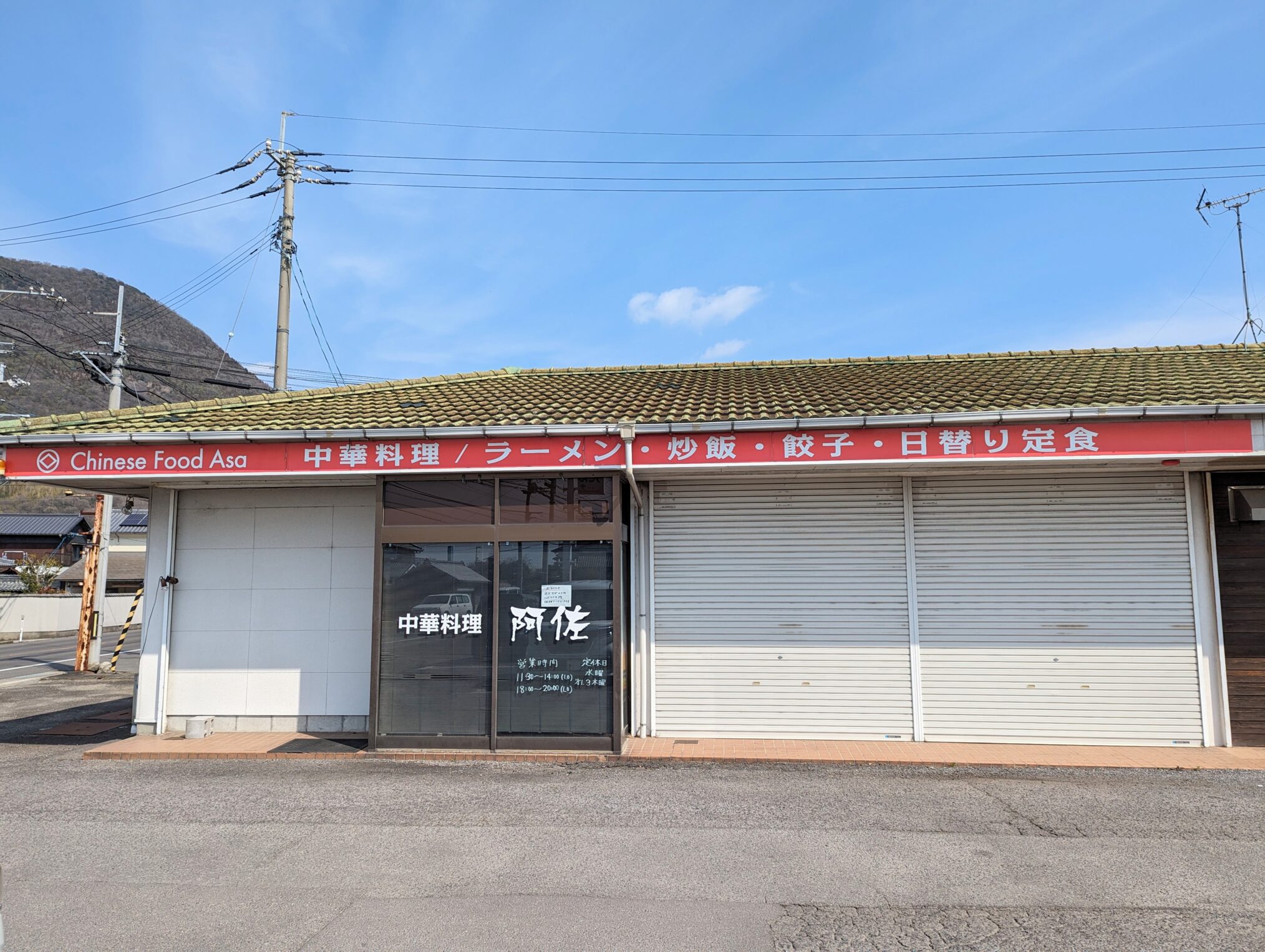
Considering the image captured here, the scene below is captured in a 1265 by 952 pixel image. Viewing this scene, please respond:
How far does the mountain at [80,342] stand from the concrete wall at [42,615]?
12.8 m

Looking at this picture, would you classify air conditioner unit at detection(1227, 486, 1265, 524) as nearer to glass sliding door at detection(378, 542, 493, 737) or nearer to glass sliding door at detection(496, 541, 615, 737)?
glass sliding door at detection(496, 541, 615, 737)

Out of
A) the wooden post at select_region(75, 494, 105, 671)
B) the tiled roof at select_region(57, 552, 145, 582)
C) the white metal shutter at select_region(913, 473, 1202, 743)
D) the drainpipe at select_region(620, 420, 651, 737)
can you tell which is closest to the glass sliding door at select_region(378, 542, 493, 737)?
the drainpipe at select_region(620, 420, 651, 737)

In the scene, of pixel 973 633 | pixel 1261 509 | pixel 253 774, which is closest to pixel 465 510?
pixel 253 774

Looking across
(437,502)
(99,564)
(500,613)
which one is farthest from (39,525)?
(500,613)

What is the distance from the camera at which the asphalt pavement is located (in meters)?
4.54

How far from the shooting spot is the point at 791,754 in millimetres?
8695

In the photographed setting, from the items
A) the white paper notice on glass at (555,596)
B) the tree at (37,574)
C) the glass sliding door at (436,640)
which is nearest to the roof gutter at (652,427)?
the glass sliding door at (436,640)

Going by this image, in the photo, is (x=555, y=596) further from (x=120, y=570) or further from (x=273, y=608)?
(x=120, y=570)

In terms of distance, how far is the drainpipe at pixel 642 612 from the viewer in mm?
9695

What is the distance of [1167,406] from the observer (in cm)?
814

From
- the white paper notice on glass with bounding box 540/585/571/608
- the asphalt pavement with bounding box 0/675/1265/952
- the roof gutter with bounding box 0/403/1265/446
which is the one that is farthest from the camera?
the white paper notice on glass with bounding box 540/585/571/608

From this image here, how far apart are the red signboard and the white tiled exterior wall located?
1.09 metres

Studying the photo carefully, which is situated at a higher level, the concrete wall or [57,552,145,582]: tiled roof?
[57,552,145,582]: tiled roof

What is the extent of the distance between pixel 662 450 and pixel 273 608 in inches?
204
